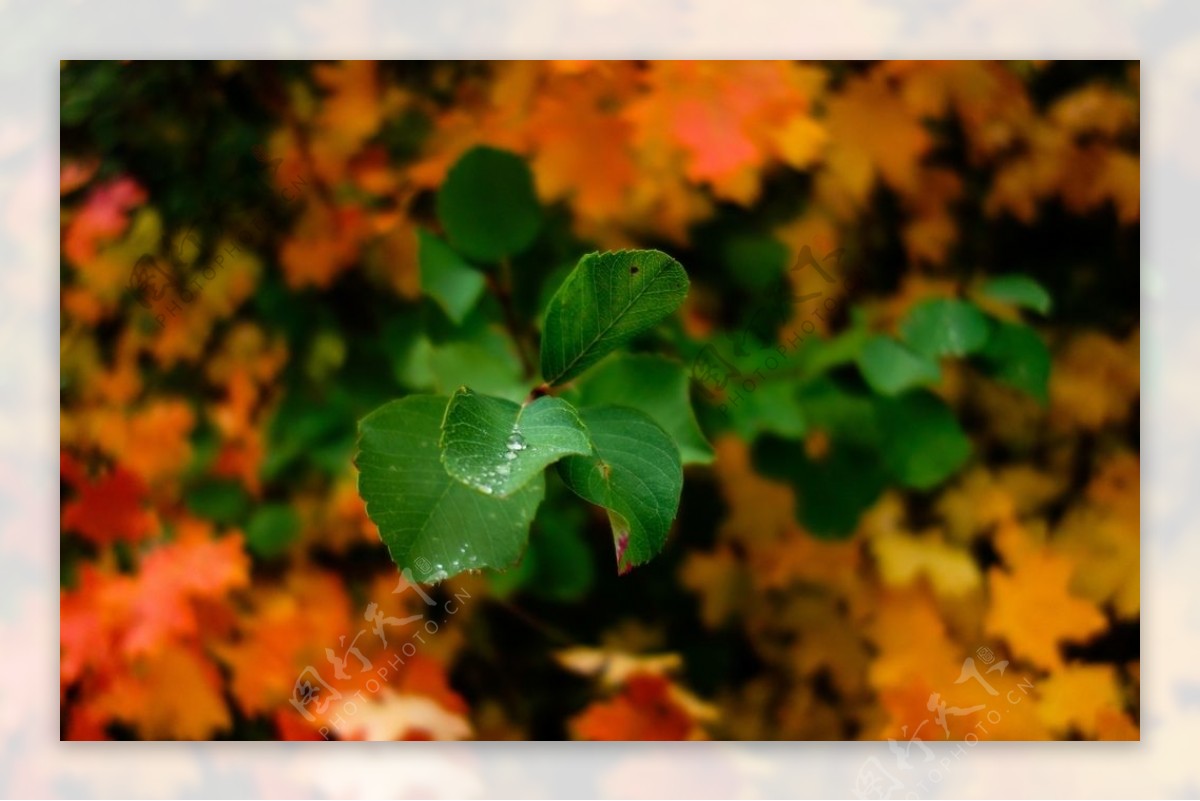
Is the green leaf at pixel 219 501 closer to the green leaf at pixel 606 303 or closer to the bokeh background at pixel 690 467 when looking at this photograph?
the bokeh background at pixel 690 467

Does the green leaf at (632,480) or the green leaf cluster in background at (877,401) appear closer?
the green leaf at (632,480)

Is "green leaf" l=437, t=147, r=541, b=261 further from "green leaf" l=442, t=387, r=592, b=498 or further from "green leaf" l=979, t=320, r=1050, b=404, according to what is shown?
"green leaf" l=979, t=320, r=1050, b=404

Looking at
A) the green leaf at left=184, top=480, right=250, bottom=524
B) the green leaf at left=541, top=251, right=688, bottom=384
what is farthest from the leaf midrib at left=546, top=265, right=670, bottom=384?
the green leaf at left=184, top=480, right=250, bottom=524
